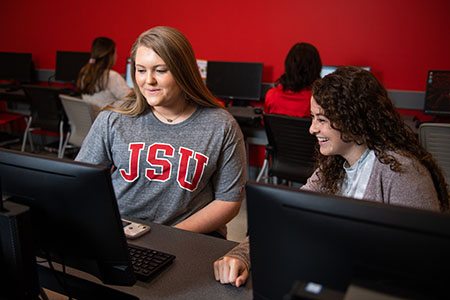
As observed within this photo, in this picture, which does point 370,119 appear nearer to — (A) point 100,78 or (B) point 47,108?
(A) point 100,78

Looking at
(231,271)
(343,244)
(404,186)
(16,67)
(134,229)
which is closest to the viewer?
(343,244)

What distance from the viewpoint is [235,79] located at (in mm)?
4129

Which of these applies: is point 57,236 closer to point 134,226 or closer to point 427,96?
point 134,226

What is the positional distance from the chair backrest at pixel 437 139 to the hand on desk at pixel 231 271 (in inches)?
72.2

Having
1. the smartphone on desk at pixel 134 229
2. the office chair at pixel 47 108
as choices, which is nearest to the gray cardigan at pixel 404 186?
the smartphone on desk at pixel 134 229

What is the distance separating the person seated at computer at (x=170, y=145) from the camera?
4.78 feet

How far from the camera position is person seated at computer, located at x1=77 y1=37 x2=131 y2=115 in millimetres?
3679

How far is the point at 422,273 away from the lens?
566 mm

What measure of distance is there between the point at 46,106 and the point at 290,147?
2.53 meters

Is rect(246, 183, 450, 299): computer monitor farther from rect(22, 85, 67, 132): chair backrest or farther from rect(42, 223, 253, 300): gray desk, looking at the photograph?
rect(22, 85, 67, 132): chair backrest

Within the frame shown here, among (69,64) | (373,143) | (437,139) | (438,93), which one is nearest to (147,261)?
(373,143)

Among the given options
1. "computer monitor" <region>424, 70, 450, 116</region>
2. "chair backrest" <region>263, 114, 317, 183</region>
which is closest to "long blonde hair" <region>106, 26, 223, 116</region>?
"chair backrest" <region>263, 114, 317, 183</region>

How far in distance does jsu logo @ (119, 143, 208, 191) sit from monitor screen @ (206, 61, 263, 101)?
265 cm

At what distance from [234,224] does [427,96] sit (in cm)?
192
